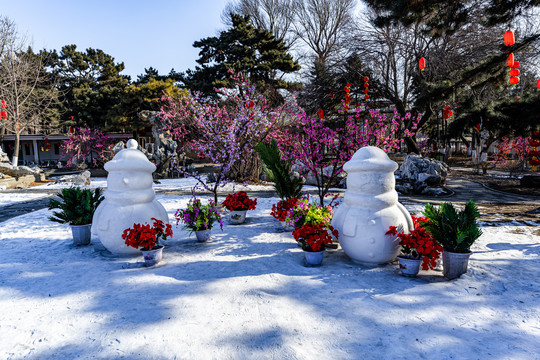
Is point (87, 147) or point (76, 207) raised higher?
point (87, 147)

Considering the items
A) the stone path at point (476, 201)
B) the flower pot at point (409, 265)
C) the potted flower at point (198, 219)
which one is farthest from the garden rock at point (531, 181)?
the potted flower at point (198, 219)

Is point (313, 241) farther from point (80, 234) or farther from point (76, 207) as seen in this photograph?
point (76, 207)

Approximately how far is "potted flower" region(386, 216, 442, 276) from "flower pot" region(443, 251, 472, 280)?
0.13 metres

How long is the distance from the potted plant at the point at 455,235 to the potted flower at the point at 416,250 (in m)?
0.12

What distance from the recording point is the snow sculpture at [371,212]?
401cm

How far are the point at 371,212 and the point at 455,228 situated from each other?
1.03 m

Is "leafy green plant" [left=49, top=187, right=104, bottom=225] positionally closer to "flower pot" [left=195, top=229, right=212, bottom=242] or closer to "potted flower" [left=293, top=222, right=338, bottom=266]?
"flower pot" [left=195, top=229, right=212, bottom=242]

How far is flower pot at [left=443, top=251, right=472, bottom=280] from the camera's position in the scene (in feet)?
12.0

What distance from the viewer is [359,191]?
4211mm

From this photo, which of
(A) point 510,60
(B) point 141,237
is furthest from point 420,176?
(B) point 141,237

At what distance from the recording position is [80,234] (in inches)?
206

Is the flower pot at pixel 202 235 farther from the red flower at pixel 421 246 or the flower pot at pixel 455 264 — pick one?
the flower pot at pixel 455 264

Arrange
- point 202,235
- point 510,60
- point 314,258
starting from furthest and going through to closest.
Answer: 1. point 510,60
2. point 202,235
3. point 314,258

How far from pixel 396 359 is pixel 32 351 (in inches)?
119
